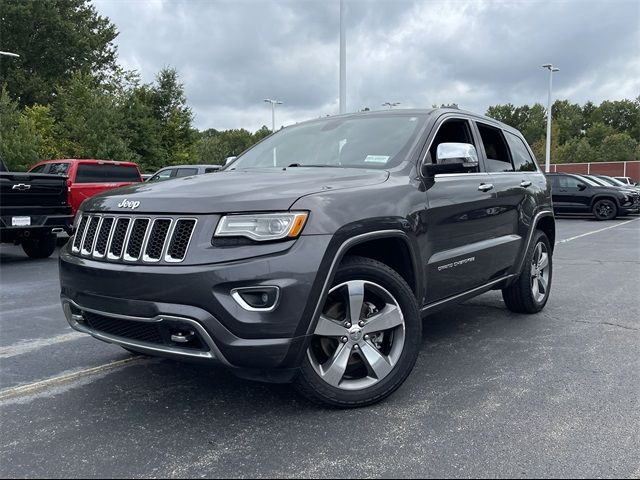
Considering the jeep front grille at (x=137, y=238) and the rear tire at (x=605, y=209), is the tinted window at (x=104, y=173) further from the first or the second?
the rear tire at (x=605, y=209)

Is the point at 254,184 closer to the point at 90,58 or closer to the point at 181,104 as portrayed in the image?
the point at 181,104

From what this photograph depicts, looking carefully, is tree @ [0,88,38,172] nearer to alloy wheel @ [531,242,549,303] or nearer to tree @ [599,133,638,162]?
alloy wheel @ [531,242,549,303]

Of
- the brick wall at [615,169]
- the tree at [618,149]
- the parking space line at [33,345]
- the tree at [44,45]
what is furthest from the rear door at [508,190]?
the tree at [618,149]

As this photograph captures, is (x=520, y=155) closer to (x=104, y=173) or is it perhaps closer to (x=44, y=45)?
(x=104, y=173)

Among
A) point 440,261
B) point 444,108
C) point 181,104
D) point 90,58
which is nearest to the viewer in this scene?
point 440,261

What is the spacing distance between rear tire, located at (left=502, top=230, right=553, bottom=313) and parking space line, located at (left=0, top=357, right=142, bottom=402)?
3.33 metres

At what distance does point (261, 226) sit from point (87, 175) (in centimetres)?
1053

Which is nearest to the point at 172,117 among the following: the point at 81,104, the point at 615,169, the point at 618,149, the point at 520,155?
the point at 81,104

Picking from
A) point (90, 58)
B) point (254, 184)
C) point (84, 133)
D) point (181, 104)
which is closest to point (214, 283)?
point (254, 184)

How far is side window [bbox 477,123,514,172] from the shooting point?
494 cm

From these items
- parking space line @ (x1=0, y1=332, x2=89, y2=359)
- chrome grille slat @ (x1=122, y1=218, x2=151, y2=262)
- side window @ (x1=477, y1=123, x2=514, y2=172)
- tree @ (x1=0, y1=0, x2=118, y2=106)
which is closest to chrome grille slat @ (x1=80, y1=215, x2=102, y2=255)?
chrome grille slat @ (x1=122, y1=218, x2=151, y2=262)

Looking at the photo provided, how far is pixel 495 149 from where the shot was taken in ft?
16.9

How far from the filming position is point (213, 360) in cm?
289

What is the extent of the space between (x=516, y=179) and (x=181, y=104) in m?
27.6
